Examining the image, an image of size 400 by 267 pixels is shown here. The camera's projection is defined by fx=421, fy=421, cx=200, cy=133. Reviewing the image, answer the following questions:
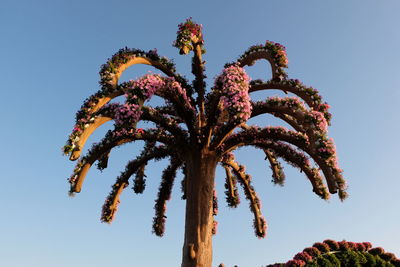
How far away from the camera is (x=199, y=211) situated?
38.5 feet

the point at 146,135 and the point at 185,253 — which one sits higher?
the point at 146,135

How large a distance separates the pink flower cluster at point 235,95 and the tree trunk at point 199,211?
6.42 ft

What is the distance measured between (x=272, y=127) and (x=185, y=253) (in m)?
4.39

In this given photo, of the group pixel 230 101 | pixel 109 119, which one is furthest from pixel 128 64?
pixel 230 101

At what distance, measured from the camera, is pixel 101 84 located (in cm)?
1127

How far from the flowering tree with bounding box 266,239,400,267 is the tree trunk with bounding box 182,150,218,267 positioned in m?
4.25

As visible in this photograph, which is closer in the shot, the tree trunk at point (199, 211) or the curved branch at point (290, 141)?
the curved branch at point (290, 141)

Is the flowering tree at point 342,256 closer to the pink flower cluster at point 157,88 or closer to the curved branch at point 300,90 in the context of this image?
the curved branch at point 300,90

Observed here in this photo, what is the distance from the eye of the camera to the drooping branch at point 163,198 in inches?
613

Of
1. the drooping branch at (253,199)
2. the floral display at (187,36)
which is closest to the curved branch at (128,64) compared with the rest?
the floral display at (187,36)

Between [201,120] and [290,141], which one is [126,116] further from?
[290,141]

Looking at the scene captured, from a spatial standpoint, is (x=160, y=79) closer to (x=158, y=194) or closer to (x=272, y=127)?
(x=272, y=127)

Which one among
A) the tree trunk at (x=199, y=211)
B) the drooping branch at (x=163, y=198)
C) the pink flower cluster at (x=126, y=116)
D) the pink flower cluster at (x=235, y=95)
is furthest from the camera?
the drooping branch at (x=163, y=198)

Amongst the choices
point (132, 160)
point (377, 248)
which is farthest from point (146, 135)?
point (377, 248)
